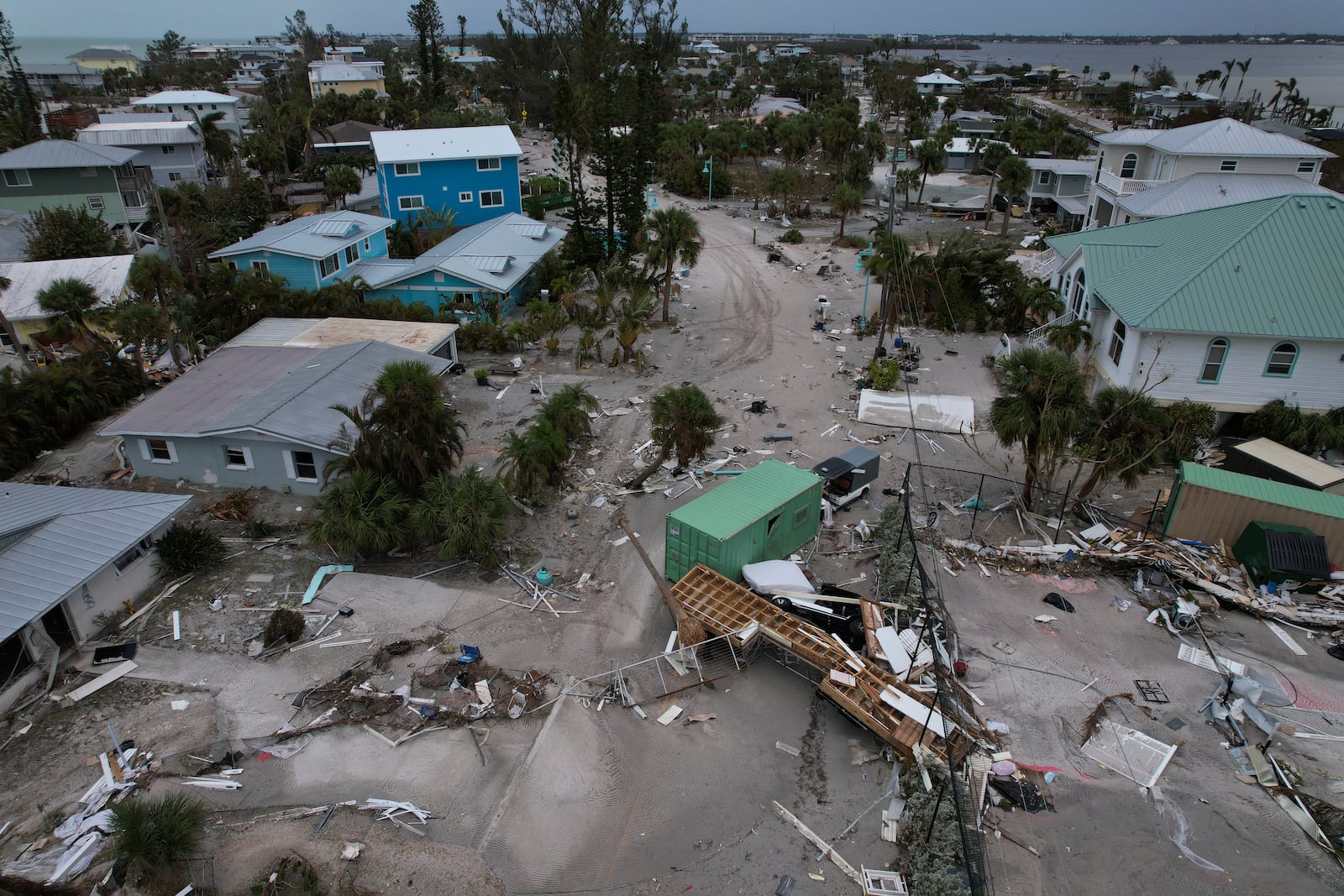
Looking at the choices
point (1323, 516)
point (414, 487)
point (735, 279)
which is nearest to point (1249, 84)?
point (735, 279)

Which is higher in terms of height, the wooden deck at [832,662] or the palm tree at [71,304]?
the palm tree at [71,304]

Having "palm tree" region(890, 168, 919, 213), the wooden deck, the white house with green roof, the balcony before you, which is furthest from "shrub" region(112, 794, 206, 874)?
"palm tree" region(890, 168, 919, 213)

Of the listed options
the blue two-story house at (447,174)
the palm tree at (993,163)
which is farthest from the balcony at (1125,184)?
the blue two-story house at (447,174)

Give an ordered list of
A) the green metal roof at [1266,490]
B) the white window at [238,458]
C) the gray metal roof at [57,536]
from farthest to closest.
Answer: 1. the white window at [238,458]
2. the green metal roof at [1266,490]
3. the gray metal roof at [57,536]

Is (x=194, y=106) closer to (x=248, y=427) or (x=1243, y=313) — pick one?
(x=248, y=427)

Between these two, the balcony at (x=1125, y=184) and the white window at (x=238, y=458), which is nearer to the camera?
the white window at (x=238, y=458)

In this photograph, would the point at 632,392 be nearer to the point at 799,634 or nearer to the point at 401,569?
the point at 401,569

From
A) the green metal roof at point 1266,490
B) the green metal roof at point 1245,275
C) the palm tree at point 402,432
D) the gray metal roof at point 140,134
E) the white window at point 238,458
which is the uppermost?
the gray metal roof at point 140,134

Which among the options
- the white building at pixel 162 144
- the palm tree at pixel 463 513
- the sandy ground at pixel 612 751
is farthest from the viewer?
the white building at pixel 162 144

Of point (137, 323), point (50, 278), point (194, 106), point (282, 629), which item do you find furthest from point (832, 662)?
point (194, 106)

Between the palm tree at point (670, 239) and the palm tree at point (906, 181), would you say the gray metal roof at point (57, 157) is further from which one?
the palm tree at point (906, 181)
